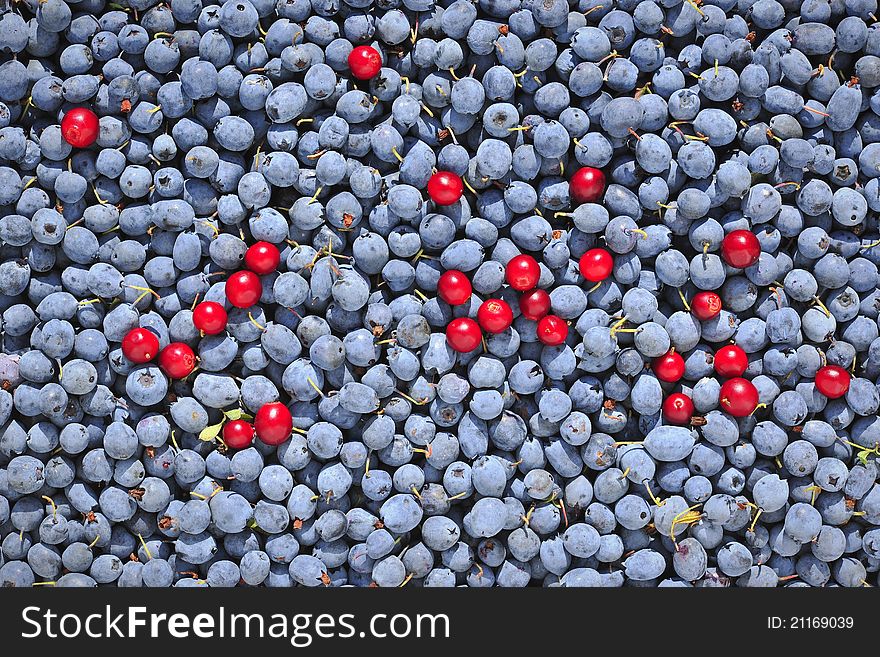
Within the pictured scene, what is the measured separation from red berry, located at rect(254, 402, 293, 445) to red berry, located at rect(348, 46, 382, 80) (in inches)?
24.9

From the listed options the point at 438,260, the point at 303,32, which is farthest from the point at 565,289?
the point at 303,32

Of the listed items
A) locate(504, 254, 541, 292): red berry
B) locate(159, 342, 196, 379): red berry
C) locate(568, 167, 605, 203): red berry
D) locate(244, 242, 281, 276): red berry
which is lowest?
locate(159, 342, 196, 379): red berry

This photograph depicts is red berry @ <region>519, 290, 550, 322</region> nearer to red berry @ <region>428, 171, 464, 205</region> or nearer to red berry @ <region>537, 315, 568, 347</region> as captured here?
red berry @ <region>537, 315, 568, 347</region>

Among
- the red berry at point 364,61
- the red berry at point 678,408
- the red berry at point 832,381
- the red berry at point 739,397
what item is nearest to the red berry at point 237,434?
the red berry at point 364,61

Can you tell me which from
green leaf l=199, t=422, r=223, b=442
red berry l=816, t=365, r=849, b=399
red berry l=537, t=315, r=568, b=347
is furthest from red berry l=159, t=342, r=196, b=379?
red berry l=816, t=365, r=849, b=399

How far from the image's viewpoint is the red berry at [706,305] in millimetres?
1513

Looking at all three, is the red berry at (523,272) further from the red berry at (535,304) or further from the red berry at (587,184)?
the red berry at (587,184)

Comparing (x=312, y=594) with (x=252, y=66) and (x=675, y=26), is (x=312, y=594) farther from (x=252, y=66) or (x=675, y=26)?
(x=675, y=26)

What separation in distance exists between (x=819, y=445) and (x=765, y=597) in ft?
1.03

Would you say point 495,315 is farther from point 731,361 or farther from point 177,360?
point 177,360

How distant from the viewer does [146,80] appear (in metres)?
1.52

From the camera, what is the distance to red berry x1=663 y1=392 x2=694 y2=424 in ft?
5.02

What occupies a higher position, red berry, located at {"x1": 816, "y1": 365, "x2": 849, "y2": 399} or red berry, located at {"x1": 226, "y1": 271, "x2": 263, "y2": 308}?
red berry, located at {"x1": 226, "y1": 271, "x2": 263, "y2": 308}

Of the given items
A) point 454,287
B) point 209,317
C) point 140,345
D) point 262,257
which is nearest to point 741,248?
point 454,287
